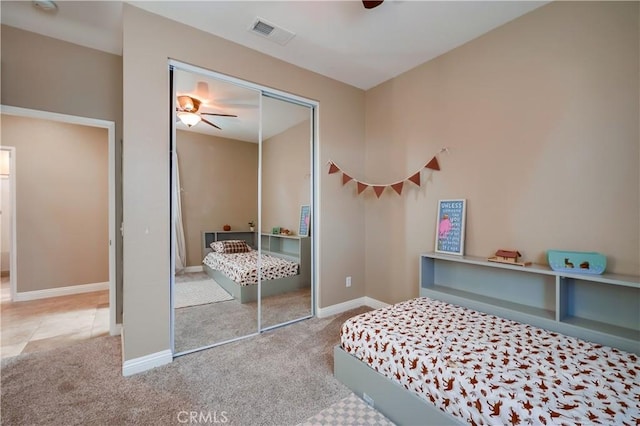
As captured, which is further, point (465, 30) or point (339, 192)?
point (339, 192)

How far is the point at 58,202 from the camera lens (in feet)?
13.0

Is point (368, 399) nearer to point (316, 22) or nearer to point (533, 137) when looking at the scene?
point (533, 137)

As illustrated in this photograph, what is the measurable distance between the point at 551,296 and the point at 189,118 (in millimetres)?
3388

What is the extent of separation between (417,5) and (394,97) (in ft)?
3.83

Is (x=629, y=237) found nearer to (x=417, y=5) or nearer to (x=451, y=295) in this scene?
(x=451, y=295)

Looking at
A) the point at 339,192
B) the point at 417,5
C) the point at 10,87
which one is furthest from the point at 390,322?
the point at 10,87

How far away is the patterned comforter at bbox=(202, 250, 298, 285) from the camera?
2.73m

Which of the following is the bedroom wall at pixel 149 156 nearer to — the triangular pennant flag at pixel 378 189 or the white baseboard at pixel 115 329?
the white baseboard at pixel 115 329

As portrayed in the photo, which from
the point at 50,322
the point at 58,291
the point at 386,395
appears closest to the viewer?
the point at 386,395

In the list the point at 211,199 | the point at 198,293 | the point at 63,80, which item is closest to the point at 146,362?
the point at 198,293

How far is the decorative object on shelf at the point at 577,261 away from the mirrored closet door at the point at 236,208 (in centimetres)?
227

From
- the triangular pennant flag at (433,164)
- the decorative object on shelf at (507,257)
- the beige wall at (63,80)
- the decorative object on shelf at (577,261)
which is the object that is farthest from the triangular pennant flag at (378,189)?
the beige wall at (63,80)

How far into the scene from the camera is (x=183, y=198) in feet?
7.88

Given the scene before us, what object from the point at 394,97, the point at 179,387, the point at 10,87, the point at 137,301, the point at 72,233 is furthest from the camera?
the point at 72,233
